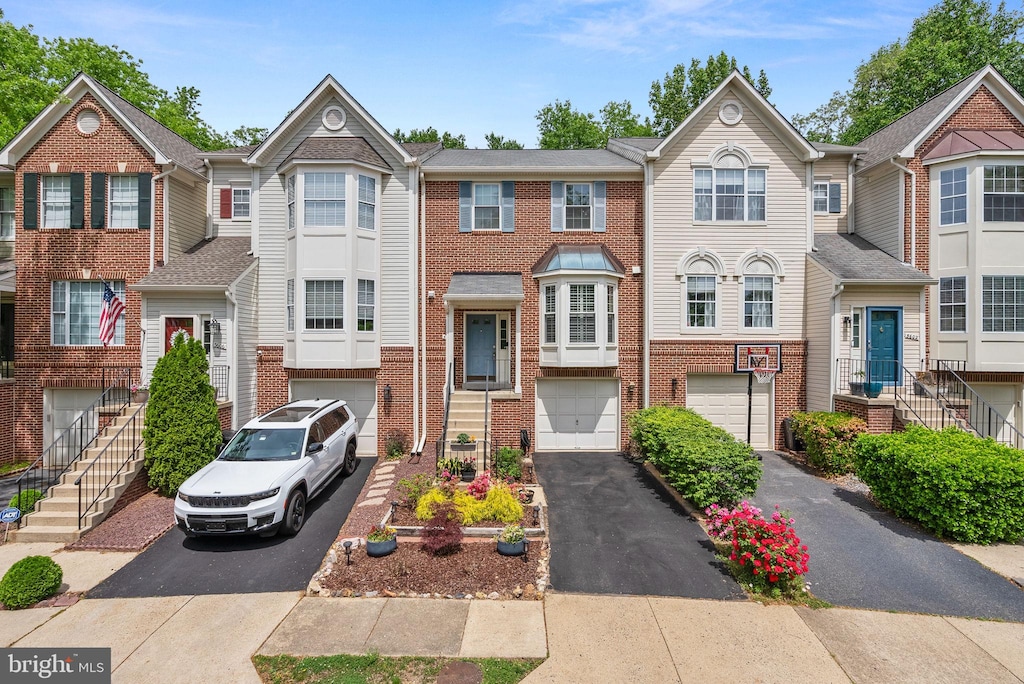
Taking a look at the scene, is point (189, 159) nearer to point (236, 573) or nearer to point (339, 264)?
point (339, 264)

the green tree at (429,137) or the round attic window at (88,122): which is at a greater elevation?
the green tree at (429,137)

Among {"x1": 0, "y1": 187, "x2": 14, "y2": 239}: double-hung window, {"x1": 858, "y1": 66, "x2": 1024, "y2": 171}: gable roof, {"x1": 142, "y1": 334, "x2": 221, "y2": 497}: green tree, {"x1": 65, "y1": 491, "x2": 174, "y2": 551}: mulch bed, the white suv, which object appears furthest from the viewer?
{"x1": 0, "y1": 187, "x2": 14, "y2": 239}: double-hung window

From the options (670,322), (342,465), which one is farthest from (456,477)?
(670,322)

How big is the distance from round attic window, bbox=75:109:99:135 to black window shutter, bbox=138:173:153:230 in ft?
7.20

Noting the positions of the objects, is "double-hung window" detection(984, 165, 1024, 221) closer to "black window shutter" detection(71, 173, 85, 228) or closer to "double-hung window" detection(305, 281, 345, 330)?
"double-hung window" detection(305, 281, 345, 330)

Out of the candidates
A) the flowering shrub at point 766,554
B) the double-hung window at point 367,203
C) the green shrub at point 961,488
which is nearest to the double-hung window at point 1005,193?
the green shrub at point 961,488

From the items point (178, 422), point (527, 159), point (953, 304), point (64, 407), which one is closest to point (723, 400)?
point (953, 304)

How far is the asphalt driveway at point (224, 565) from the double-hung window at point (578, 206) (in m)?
11.2

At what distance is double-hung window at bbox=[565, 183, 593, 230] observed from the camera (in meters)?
15.3

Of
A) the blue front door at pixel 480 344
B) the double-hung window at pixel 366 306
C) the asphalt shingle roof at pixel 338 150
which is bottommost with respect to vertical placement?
the blue front door at pixel 480 344

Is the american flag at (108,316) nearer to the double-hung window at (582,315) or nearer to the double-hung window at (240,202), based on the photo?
the double-hung window at (240,202)

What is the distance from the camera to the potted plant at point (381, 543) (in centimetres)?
808

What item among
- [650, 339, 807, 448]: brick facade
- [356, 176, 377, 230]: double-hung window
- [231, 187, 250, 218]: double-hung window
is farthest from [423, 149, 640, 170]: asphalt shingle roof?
[231, 187, 250, 218]: double-hung window

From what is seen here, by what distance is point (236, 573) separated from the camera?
789 centimetres
